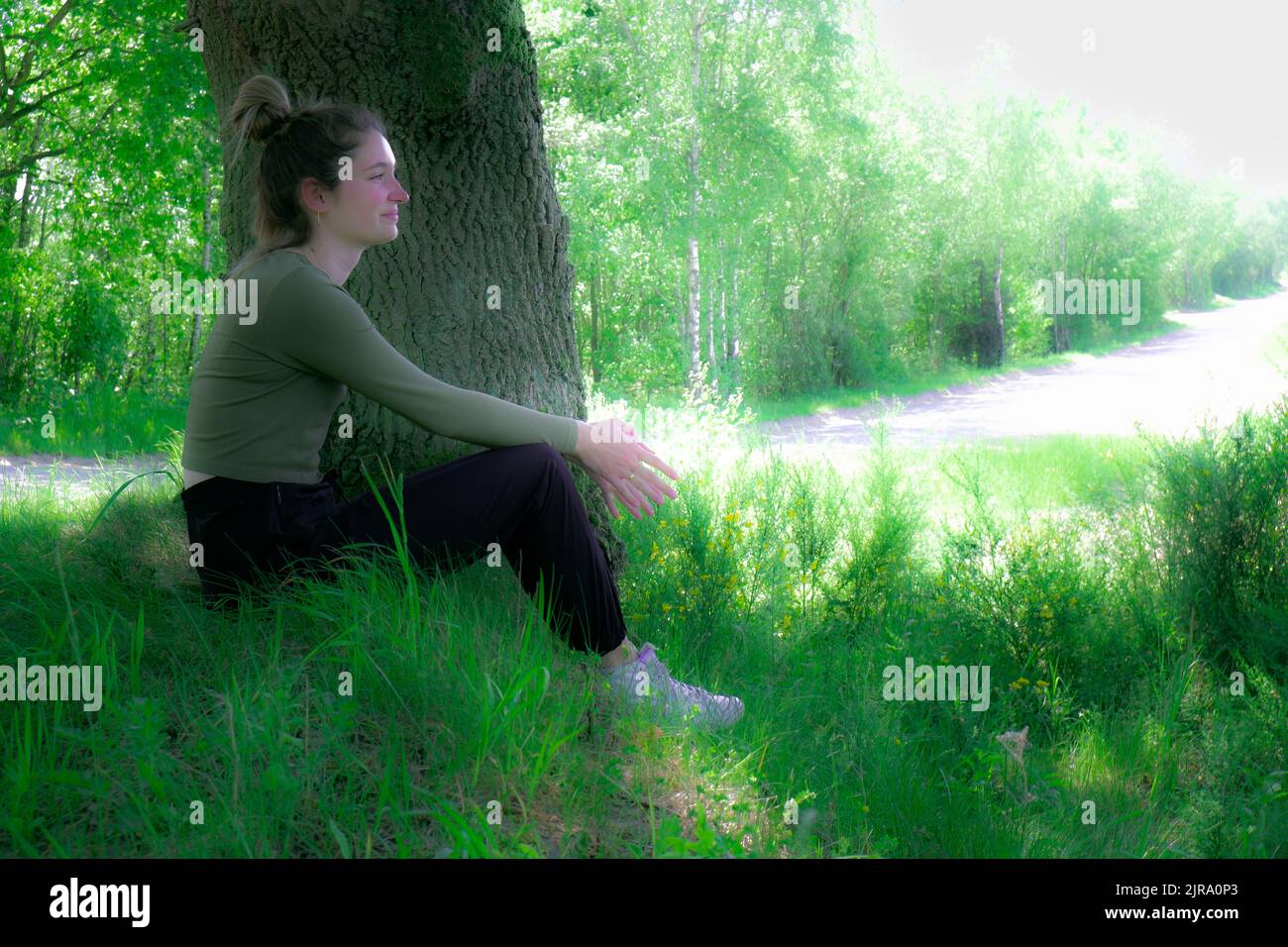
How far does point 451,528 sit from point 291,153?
135cm

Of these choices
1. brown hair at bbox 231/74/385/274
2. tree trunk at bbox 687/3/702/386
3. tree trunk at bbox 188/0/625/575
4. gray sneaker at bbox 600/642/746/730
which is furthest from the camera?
tree trunk at bbox 687/3/702/386

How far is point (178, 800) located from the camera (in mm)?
2314

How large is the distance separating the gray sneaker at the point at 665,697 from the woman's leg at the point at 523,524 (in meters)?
0.09

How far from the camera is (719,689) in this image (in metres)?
3.95

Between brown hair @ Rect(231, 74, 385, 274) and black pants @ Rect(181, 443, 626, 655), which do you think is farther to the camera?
brown hair @ Rect(231, 74, 385, 274)

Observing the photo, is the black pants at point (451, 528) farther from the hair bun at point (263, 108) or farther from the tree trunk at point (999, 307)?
the tree trunk at point (999, 307)

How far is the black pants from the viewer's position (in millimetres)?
3189

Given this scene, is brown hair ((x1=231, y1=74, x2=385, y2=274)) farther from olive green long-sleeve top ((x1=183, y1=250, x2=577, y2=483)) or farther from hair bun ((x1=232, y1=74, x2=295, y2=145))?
olive green long-sleeve top ((x1=183, y1=250, x2=577, y2=483))

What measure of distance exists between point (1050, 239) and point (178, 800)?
30308 millimetres

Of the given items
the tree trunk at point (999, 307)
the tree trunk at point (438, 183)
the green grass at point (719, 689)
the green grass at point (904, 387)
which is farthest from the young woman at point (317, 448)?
the tree trunk at point (999, 307)

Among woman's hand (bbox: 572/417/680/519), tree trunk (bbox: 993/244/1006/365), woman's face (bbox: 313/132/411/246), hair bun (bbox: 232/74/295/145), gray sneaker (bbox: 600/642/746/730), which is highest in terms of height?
tree trunk (bbox: 993/244/1006/365)

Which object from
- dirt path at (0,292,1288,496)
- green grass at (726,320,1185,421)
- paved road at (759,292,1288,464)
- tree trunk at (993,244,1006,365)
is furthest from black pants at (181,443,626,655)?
tree trunk at (993,244,1006,365)

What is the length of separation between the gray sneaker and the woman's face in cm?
164

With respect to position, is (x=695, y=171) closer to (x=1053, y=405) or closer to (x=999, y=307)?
(x=1053, y=405)
